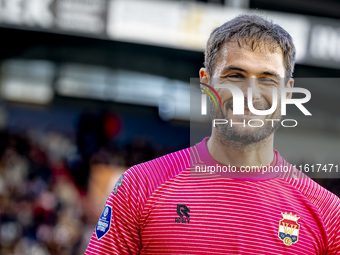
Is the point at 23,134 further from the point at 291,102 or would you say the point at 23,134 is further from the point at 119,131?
the point at 291,102

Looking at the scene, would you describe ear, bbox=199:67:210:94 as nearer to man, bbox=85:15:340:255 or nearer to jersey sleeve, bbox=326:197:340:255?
man, bbox=85:15:340:255

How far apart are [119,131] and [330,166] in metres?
5.34

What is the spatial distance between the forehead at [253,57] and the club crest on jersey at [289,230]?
532 mm

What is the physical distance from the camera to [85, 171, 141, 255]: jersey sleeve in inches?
50.5

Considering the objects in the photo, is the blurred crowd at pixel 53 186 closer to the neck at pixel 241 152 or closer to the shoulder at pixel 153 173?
the shoulder at pixel 153 173

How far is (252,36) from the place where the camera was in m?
1.35

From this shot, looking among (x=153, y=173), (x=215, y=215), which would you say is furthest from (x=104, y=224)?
(x=215, y=215)

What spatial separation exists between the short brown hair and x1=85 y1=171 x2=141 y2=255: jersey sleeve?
22.9 inches

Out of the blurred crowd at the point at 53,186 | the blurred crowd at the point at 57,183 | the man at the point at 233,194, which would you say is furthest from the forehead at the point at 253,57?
the blurred crowd at the point at 53,186

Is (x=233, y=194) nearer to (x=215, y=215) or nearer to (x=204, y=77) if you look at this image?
(x=215, y=215)

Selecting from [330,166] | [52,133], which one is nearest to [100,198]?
[52,133]

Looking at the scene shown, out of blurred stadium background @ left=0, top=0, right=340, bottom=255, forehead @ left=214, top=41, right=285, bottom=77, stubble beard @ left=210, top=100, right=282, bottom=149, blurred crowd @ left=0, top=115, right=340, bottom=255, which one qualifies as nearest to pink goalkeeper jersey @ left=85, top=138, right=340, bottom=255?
stubble beard @ left=210, top=100, right=282, bottom=149

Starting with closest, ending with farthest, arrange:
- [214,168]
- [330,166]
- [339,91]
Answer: [214,168] → [330,166] → [339,91]

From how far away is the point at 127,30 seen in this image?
497 cm
